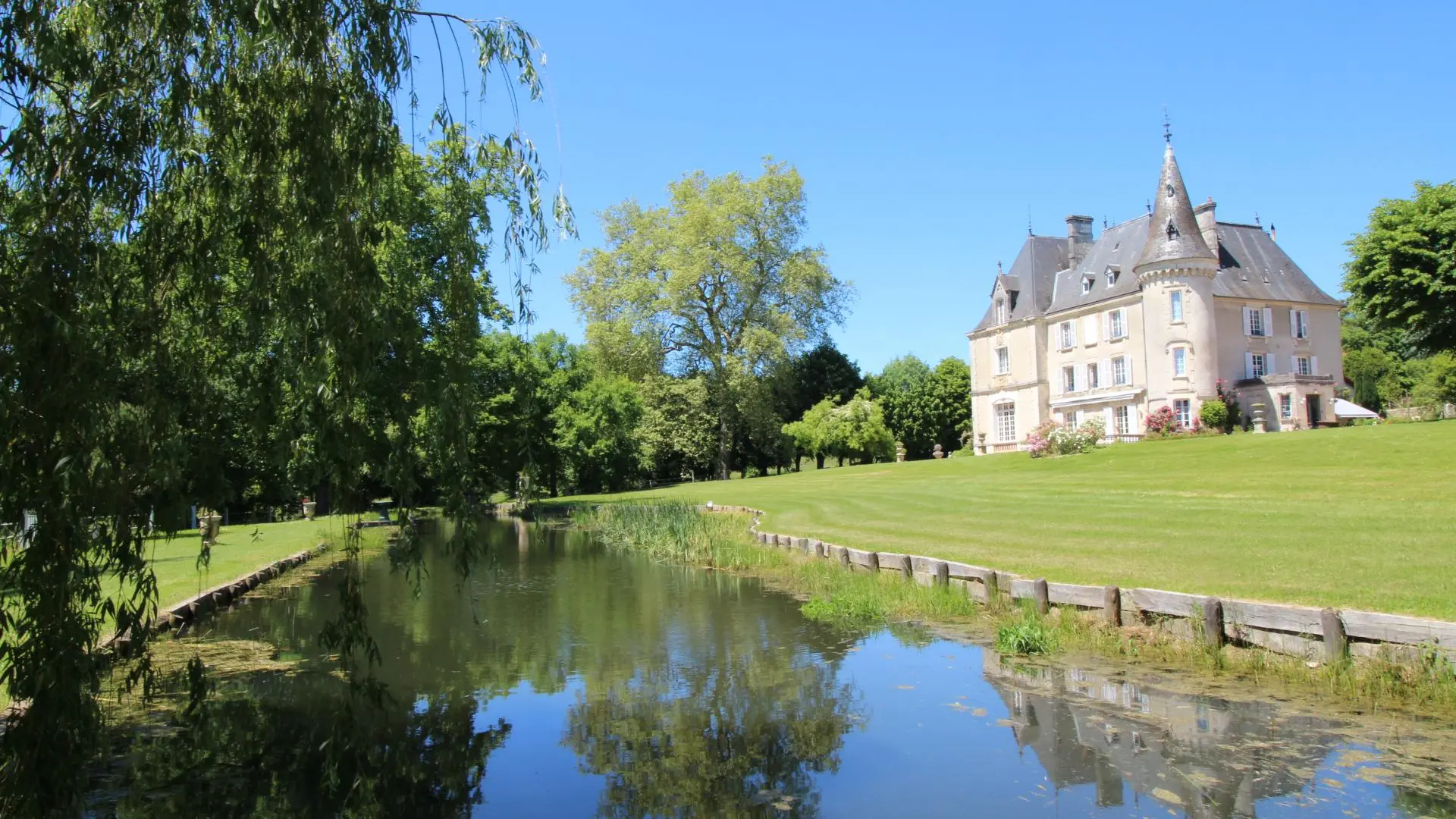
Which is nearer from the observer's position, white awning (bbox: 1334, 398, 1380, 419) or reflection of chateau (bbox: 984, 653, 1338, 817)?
reflection of chateau (bbox: 984, 653, 1338, 817)

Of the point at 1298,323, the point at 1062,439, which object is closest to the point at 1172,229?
the point at 1298,323

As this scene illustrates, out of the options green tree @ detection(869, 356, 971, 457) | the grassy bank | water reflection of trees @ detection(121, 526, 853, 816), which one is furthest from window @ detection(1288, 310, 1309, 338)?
water reflection of trees @ detection(121, 526, 853, 816)

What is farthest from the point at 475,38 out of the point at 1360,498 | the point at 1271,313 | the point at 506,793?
the point at 1271,313

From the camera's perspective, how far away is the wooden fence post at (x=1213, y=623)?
923cm

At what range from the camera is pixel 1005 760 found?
24.4ft

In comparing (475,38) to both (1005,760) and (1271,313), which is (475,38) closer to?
(1005,760)

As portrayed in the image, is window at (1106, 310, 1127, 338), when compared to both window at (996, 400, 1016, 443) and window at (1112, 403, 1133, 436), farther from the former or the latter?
window at (996, 400, 1016, 443)

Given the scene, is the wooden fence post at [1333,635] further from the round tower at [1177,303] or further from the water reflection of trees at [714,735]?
the round tower at [1177,303]

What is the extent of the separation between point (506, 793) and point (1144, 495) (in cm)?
1858

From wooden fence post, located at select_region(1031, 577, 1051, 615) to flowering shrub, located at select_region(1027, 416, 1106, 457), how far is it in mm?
26708

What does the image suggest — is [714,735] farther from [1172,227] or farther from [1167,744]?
[1172,227]

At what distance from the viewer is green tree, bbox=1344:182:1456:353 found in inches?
1318

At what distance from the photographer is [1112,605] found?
34.2 ft

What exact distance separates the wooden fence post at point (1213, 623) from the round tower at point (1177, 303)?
3492cm
